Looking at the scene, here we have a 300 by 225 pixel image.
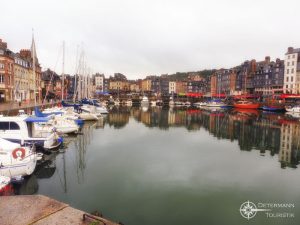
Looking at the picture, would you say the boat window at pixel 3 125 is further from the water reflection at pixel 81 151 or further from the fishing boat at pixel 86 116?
the fishing boat at pixel 86 116

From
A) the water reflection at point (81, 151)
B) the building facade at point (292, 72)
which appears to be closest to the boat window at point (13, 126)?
the water reflection at point (81, 151)

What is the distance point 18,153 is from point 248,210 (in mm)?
12362

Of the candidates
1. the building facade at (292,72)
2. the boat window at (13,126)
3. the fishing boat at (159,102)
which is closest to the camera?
the boat window at (13,126)

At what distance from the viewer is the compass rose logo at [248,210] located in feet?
36.7

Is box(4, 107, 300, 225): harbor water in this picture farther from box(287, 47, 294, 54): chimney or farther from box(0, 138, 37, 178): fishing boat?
box(287, 47, 294, 54): chimney

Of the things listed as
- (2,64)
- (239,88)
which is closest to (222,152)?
(2,64)

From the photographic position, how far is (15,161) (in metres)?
13.0

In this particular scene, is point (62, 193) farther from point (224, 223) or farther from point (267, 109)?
point (267, 109)

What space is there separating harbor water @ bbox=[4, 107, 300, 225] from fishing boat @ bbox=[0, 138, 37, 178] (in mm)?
787

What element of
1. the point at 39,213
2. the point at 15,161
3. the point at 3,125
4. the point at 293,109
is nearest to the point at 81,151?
the point at 3,125

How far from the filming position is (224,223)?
10.3 metres

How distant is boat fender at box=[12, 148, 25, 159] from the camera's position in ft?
43.3

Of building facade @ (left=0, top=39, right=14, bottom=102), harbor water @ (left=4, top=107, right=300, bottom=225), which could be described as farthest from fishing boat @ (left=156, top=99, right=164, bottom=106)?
harbor water @ (left=4, top=107, right=300, bottom=225)

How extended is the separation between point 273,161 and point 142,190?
42.0 feet
